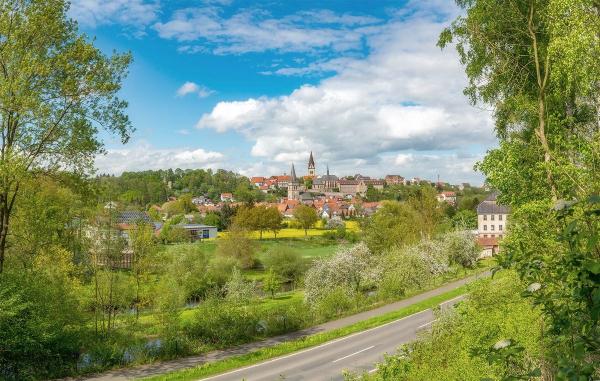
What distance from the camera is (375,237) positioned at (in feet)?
181

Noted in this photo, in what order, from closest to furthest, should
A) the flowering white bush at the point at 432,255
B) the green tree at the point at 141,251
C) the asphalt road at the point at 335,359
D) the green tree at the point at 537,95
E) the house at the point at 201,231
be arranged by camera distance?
the green tree at the point at 537,95
the asphalt road at the point at 335,359
the green tree at the point at 141,251
the flowering white bush at the point at 432,255
the house at the point at 201,231

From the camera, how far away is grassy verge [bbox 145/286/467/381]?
19797 mm

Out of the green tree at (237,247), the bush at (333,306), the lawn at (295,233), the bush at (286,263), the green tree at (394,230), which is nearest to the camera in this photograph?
the bush at (333,306)

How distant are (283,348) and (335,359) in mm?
3276

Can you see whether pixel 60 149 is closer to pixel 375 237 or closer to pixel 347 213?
pixel 375 237

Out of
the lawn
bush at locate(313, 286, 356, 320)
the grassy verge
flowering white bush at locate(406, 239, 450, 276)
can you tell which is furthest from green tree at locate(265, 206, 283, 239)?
the grassy verge

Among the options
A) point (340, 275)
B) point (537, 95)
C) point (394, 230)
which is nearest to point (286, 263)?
point (394, 230)

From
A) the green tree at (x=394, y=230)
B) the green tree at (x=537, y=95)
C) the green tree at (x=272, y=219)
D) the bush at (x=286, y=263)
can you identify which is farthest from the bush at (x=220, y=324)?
the green tree at (x=272, y=219)

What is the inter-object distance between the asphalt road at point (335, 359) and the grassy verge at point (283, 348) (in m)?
0.55

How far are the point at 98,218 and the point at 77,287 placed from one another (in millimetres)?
4925

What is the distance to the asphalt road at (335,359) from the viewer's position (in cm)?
1927

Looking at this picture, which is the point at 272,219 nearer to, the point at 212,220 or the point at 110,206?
the point at 212,220

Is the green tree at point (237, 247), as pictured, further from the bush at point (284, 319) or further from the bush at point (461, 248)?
the bush at point (284, 319)

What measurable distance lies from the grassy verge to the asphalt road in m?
0.55
